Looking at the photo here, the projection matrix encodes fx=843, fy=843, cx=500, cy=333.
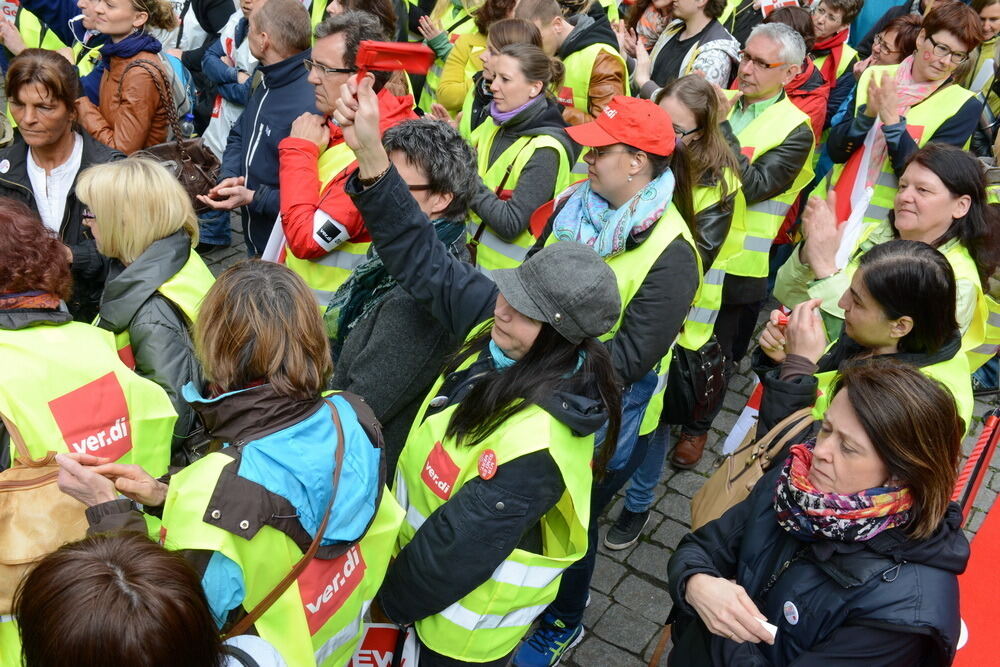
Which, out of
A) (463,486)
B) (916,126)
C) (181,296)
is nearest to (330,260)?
(181,296)

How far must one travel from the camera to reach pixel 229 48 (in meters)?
6.11

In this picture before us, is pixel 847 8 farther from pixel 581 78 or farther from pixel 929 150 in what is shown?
pixel 929 150

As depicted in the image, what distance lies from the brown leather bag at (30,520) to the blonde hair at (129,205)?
1.19 m

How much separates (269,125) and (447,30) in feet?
9.53

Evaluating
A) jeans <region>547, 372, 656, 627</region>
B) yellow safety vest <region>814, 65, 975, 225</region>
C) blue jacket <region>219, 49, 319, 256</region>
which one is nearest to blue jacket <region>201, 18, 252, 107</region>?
blue jacket <region>219, 49, 319, 256</region>

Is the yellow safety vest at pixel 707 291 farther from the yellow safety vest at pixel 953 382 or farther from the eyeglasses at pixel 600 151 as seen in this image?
the yellow safety vest at pixel 953 382

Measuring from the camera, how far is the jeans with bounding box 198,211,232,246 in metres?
6.43

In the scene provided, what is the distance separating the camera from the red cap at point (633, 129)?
3.20m

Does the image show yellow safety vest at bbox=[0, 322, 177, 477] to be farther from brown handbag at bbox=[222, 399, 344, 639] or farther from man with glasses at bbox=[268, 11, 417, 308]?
man with glasses at bbox=[268, 11, 417, 308]

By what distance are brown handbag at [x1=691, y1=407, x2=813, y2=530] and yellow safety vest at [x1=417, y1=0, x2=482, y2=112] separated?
3.94 meters

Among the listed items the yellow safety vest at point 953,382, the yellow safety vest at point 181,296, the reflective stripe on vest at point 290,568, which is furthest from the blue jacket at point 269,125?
the yellow safety vest at point 953,382

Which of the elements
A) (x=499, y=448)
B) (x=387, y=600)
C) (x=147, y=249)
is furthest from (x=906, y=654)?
(x=147, y=249)

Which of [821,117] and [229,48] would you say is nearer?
[821,117]

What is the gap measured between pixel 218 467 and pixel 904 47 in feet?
19.0
